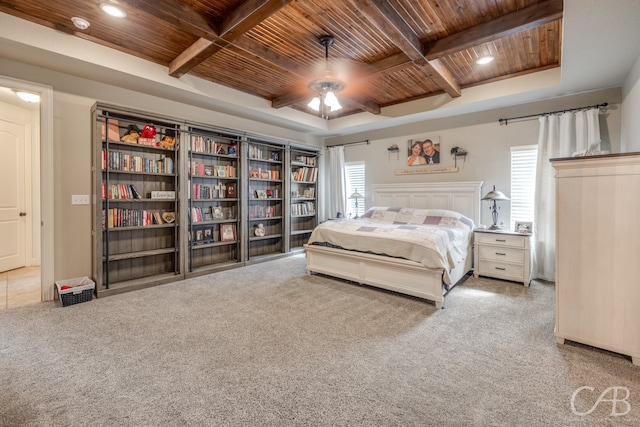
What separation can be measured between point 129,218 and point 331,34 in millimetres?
3259

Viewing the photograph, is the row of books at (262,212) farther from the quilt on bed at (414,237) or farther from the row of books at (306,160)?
the quilt on bed at (414,237)

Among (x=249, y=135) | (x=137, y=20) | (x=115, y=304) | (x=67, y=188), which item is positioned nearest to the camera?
(x=137, y=20)

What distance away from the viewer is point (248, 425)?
1.49 metres

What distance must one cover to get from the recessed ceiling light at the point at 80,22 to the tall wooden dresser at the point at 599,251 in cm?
428

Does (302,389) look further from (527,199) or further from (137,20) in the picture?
(527,199)

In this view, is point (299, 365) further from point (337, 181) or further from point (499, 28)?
point (337, 181)

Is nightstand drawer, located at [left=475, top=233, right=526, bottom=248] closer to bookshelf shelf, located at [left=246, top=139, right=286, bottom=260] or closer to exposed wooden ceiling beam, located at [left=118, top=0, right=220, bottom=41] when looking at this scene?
bookshelf shelf, located at [left=246, top=139, right=286, bottom=260]

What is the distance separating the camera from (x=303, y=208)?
6.15m

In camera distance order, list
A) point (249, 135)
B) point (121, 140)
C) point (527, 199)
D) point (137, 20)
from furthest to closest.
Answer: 1. point (249, 135)
2. point (527, 199)
3. point (121, 140)
4. point (137, 20)

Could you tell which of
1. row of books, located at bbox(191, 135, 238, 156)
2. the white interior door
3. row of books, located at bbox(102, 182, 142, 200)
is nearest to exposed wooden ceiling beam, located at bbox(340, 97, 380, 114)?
row of books, located at bbox(191, 135, 238, 156)

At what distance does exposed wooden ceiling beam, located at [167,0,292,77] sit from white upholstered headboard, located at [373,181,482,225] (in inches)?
147

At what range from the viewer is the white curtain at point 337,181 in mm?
6375

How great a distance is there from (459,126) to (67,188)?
566cm

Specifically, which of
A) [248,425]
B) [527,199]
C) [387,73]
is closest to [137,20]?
[387,73]
